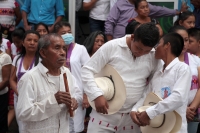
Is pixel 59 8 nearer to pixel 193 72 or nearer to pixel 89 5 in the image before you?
pixel 89 5

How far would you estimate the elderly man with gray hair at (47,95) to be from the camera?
319 cm

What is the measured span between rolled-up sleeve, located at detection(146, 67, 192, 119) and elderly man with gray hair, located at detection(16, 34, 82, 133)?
0.70m

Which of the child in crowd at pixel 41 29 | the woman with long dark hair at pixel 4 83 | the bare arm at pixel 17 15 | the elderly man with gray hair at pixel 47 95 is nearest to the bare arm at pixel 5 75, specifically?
the woman with long dark hair at pixel 4 83

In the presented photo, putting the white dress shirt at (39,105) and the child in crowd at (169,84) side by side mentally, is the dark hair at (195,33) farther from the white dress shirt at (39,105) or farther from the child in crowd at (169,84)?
the white dress shirt at (39,105)

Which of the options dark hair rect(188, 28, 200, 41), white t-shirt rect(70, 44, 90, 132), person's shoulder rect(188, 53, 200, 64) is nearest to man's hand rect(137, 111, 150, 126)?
person's shoulder rect(188, 53, 200, 64)

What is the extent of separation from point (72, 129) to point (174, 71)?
1869mm

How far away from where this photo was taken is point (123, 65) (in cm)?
371

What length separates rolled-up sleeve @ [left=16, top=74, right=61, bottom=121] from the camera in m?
3.17

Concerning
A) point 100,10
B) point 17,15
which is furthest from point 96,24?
point 17,15

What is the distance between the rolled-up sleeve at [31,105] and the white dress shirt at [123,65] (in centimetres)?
53

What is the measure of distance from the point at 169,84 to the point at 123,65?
1.56 feet

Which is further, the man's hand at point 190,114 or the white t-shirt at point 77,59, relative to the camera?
the white t-shirt at point 77,59

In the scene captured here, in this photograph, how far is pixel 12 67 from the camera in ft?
17.7

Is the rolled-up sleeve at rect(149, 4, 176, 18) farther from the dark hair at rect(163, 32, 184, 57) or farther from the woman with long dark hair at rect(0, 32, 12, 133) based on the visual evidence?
the dark hair at rect(163, 32, 184, 57)
